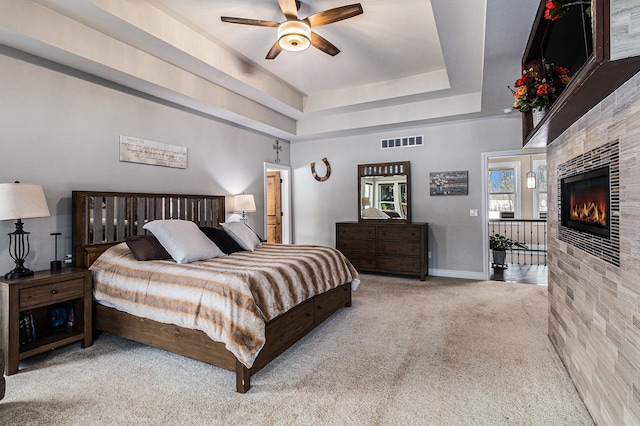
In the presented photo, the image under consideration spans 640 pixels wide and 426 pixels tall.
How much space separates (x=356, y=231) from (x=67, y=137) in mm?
4146

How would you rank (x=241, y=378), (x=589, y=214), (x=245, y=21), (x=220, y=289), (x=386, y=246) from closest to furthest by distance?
(x=589, y=214) < (x=241, y=378) < (x=220, y=289) < (x=245, y=21) < (x=386, y=246)

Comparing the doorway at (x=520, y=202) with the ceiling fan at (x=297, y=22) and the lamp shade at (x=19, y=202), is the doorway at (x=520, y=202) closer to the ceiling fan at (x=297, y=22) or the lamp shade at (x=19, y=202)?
the ceiling fan at (x=297, y=22)

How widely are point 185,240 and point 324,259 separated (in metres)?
1.39

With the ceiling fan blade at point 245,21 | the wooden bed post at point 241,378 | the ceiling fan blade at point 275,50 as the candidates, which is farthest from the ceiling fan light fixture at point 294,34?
the wooden bed post at point 241,378

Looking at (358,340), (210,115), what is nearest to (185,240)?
(358,340)

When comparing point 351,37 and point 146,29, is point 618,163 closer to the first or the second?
point 351,37

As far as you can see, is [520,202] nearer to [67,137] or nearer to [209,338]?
[209,338]

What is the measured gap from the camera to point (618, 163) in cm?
162

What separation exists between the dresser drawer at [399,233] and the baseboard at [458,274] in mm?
835

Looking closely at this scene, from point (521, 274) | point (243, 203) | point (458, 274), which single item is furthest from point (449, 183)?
point (243, 203)

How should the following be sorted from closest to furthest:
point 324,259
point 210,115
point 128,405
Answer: point 128,405 → point 324,259 → point 210,115

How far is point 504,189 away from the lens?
9.17 metres

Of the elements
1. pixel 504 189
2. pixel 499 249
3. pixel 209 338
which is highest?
pixel 504 189

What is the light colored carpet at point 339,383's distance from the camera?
195cm
